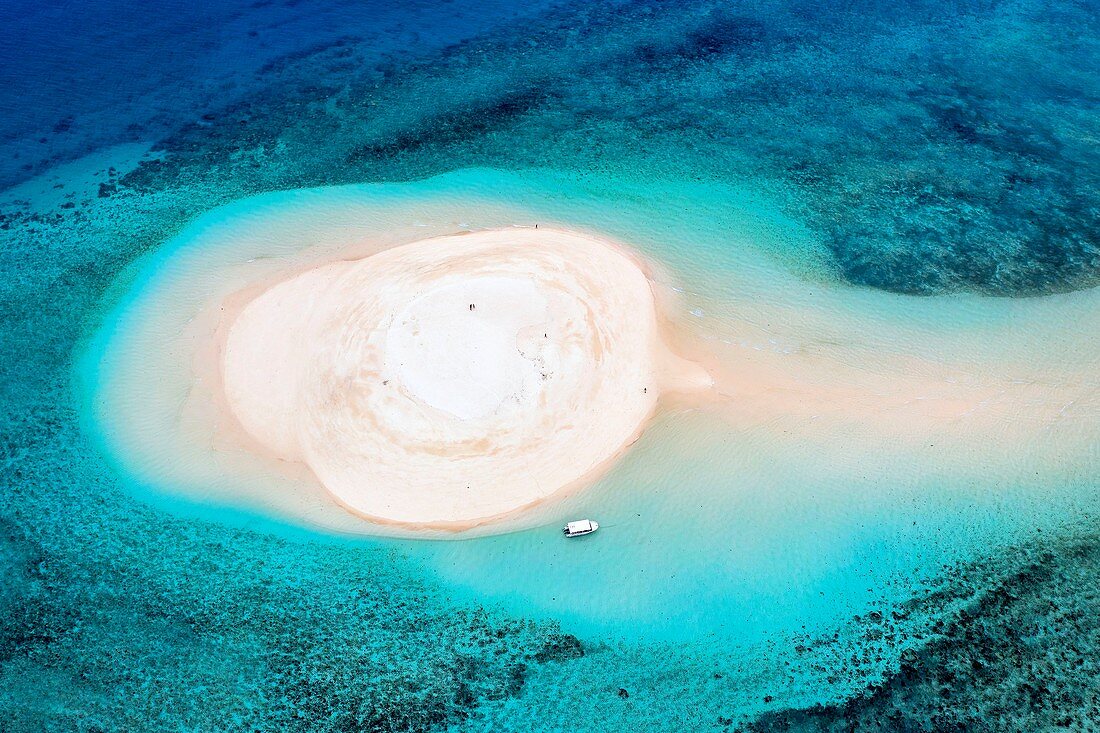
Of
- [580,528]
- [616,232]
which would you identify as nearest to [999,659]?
[580,528]

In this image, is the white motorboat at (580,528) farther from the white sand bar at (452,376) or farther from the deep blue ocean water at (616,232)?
the white sand bar at (452,376)

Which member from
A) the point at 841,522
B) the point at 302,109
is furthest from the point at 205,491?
the point at 302,109

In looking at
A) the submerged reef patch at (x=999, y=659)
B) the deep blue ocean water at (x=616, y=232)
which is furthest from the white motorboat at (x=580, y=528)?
the submerged reef patch at (x=999, y=659)

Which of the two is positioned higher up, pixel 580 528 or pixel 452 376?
pixel 452 376

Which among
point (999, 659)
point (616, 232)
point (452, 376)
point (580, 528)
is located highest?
point (616, 232)

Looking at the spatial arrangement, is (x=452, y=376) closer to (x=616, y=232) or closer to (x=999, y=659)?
(x=616, y=232)

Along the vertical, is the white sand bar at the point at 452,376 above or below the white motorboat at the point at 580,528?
above

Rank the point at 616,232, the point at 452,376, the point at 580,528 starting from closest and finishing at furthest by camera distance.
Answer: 1. the point at 580,528
2. the point at 452,376
3. the point at 616,232
